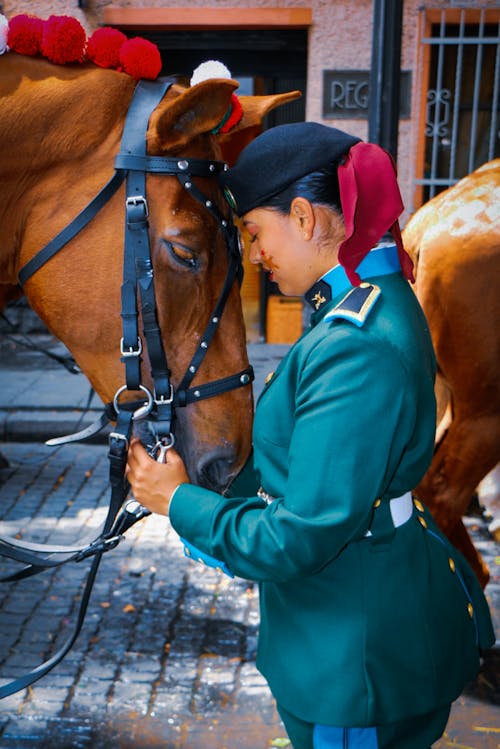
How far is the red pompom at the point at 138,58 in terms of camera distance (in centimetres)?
214

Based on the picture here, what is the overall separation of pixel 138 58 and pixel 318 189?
2.50ft

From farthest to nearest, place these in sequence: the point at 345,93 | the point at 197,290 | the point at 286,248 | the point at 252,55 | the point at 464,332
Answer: the point at 252,55 → the point at 345,93 → the point at 464,332 → the point at 197,290 → the point at 286,248

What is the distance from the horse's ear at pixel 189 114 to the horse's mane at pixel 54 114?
5.4 inches

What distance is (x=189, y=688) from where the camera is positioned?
3475 millimetres

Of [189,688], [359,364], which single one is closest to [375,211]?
[359,364]

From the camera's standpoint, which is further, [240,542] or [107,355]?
[107,355]

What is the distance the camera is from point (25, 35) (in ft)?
6.96

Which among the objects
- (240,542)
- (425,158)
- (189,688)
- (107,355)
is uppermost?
(107,355)

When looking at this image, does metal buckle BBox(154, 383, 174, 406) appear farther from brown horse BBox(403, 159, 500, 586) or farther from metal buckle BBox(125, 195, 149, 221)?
brown horse BBox(403, 159, 500, 586)

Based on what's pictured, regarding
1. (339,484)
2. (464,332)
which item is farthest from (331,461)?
(464,332)

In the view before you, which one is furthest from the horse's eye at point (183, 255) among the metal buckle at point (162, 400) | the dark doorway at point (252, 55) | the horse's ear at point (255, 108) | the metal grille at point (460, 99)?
the dark doorway at point (252, 55)

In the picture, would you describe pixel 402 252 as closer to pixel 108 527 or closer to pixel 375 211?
pixel 375 211

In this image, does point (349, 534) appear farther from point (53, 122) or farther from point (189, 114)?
point (53, 122)

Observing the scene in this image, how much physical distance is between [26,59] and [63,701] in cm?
250
